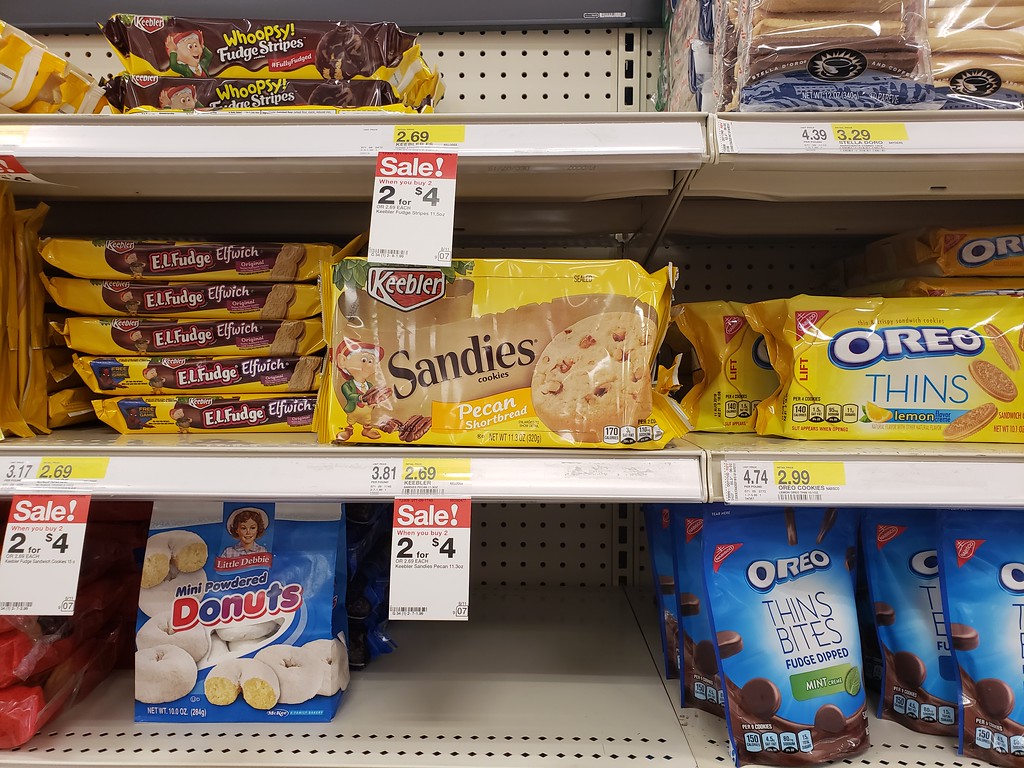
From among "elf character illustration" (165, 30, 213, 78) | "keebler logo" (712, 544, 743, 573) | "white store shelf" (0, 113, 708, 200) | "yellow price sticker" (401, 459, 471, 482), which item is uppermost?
"elf character illustration" (165, 30, 213, 78)

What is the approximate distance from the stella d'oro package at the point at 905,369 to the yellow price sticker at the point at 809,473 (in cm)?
16

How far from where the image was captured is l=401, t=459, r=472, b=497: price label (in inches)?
31.1

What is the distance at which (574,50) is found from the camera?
1339 millimetres

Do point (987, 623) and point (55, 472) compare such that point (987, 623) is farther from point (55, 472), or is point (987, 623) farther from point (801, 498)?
point (55, 472)

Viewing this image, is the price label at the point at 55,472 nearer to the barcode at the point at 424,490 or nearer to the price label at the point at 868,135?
the barcode at the point at 424,490

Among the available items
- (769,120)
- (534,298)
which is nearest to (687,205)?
(769,120)

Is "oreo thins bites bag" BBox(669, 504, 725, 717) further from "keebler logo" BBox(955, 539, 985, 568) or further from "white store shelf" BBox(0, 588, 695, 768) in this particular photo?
"keebler logo" BBox(955, 539, 985, 568)

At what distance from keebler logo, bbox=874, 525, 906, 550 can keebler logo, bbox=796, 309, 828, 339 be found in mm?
347

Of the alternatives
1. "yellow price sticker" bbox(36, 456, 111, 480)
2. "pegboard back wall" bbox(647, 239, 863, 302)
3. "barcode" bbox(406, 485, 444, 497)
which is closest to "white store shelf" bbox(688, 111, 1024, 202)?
"pegboard back wall" bbox(647, 239, 863, 302)

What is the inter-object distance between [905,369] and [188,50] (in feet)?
4.22

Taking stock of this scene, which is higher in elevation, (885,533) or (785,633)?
(885,533)

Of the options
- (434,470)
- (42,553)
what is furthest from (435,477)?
(42,553)

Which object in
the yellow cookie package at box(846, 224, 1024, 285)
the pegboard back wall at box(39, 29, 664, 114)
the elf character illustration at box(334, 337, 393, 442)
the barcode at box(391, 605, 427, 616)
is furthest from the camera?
the pegboard back wall at box(39, 29, 664, 114)

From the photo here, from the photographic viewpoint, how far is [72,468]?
82cm
